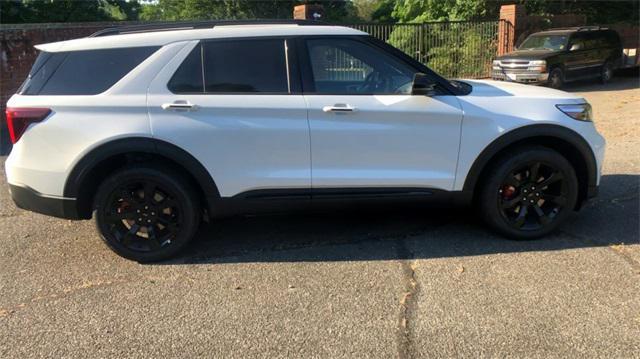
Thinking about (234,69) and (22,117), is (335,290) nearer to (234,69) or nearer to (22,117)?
(234,69)

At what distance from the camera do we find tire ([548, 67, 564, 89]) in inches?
647

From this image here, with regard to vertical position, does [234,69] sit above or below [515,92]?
above

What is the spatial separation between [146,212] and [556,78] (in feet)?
48.8

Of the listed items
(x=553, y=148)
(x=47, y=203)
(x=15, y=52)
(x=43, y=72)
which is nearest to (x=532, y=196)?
(x=553, y=148)

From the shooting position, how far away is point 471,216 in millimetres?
5438

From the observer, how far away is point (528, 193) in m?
4.81

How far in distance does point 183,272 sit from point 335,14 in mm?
41188

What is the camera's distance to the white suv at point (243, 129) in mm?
4344

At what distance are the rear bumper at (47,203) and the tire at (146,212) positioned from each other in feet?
0.61

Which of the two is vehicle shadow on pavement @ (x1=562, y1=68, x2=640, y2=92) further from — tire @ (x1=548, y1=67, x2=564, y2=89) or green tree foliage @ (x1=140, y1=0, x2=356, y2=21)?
green tree foliage @ (x1=140, y1=0, x2=356, y2=21)

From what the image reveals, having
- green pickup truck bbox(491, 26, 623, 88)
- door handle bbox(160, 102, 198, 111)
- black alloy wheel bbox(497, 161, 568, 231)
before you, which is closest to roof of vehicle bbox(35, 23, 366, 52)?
door handle bbox(160, 102, 198, 111)

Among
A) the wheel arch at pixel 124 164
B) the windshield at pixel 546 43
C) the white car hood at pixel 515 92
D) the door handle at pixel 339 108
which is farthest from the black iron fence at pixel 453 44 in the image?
the wheel arch at pixel 124 164

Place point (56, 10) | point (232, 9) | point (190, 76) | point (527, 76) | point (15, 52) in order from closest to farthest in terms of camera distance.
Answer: point (190, 76), point (15, 52), point (527, 76), point (56, 10), point (232, 9)

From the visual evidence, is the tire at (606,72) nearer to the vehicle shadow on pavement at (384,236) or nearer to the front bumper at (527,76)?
the front bumper at (527,76)
